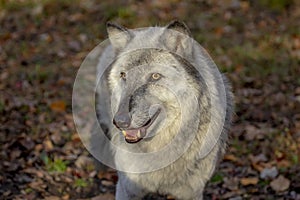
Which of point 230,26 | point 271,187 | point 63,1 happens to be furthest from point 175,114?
point 63,1

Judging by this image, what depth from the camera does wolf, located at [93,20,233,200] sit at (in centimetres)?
399

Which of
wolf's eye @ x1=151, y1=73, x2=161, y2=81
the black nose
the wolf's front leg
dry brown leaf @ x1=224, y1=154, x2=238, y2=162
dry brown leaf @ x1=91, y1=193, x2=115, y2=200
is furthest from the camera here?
dry brown leaf @ x1=224, y1=154, x2=238, y2=162

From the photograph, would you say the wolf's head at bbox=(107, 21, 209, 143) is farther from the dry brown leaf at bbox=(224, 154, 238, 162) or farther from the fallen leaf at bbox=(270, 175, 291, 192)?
the dry brown leaf at bbox=(224, 154, 238, 162)

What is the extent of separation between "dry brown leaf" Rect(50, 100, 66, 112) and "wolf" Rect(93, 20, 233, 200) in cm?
213

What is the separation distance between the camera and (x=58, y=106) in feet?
22.5

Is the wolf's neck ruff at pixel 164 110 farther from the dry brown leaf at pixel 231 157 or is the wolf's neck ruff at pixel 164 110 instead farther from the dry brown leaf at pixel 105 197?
the dry brown leaf at pixel 231 157

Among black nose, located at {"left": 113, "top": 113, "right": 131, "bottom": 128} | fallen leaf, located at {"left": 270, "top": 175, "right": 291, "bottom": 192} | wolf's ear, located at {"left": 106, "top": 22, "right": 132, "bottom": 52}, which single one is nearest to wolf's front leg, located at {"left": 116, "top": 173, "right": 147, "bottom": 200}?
black nose, located at {"left": 113, "top": 113, "right": 131, "bottom": 128}

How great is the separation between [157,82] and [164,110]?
0.22m

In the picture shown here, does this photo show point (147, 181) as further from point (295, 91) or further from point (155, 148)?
point (295, 91)

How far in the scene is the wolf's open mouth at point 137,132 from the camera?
3944 mm


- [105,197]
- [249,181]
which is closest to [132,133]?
[105,197]

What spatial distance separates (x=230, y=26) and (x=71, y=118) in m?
4.06

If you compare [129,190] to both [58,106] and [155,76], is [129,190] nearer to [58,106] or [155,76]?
[155,76]

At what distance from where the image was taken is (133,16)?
9.78 metres
